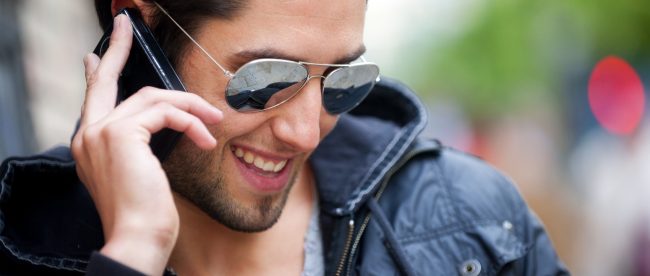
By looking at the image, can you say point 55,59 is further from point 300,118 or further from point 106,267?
point 106,267

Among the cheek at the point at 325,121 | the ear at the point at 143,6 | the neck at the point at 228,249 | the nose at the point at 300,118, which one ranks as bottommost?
the neck at the point at 228,249

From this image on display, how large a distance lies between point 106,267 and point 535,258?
159 cm

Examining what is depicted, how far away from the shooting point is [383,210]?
3219mm

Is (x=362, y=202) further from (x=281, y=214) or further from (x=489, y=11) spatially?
(x=489, y=11)

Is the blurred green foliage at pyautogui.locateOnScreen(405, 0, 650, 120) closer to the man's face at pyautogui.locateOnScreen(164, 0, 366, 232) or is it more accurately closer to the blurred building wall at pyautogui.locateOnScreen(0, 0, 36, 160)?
the blurred building wall at pyautogui.locateOnScreen(0, 0, 36, 160)

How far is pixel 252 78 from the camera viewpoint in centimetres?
271

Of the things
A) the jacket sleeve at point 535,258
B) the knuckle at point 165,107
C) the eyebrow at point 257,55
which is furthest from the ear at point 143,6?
the jacket sleeve at point 535,258

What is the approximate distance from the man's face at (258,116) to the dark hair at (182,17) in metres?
0.03

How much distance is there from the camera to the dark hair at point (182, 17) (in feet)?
9.00

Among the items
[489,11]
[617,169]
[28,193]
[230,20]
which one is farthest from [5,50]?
[489,11]

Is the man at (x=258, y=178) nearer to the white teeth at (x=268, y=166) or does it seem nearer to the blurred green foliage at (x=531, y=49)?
the white teeth at (x=268, y=166)

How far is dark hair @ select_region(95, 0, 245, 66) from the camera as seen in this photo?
9.00 ft

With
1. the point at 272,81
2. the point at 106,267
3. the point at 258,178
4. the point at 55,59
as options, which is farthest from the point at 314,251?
the point at 55,59

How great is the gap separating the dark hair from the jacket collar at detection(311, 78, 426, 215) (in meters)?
0.72
